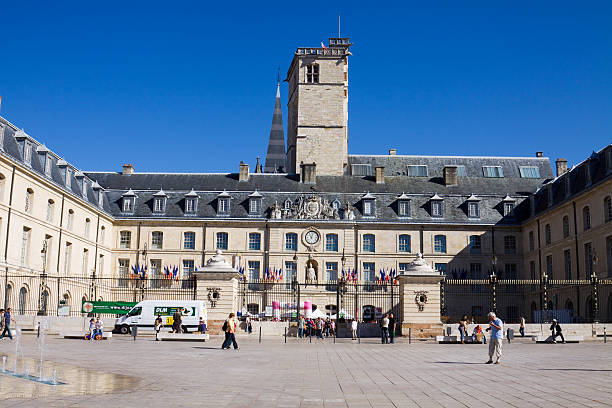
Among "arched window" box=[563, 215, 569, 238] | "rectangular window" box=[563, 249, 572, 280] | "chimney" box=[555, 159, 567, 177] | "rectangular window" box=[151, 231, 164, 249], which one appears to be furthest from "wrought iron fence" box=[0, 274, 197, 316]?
"chimney" box=[555, 159, 567, 177]

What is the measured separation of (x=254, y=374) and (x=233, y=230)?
Result: 4043 centimetres

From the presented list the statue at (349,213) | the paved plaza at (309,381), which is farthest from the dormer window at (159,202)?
the paved plaza at (309,381)

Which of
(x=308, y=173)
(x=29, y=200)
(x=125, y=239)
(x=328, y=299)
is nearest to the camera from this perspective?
(x=29, y=200)

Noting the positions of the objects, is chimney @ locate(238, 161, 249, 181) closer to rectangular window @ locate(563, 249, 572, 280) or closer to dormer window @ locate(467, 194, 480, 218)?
dormer window @ locate(467, 194, 480, 218)

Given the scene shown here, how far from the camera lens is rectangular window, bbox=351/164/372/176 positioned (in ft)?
200

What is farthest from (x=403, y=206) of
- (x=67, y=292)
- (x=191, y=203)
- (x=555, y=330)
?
(x=555, y=330)

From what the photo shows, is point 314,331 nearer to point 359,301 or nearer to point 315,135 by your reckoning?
point 359,301

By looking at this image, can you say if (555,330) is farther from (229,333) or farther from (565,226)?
(565,226)

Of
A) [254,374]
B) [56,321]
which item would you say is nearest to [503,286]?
[56,321]

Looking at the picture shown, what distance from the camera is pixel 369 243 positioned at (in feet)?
177

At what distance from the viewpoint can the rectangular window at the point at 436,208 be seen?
54.6 meters

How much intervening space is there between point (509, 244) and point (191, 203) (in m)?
25.0

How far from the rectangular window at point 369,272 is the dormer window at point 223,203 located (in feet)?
37.6

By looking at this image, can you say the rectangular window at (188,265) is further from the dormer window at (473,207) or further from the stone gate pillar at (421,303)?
the stone gate pillar at (421,303)
